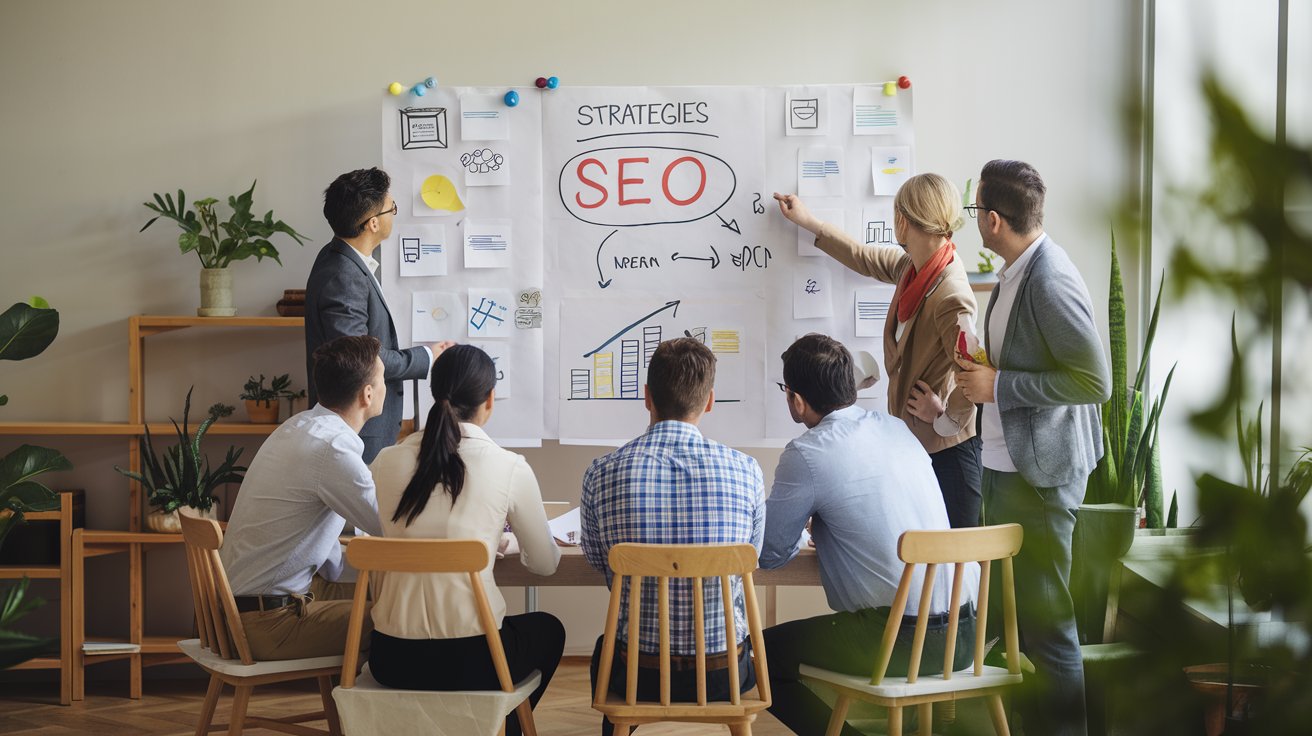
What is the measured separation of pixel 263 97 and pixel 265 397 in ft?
3.53

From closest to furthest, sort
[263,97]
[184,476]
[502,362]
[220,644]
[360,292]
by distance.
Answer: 1. [220,644]
2. [360,292]
3. [184,476]
4. [502,362]
5. [263,97]

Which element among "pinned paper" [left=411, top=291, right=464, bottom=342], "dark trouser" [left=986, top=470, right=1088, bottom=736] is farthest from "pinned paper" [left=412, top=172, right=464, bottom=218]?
"dark trouser" [left=986, top=470, right=1088, bottom=736]

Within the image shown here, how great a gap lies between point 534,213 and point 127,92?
1549mm

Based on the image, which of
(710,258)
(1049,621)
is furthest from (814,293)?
(1049,621)

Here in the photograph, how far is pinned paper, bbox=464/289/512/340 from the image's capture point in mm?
3561

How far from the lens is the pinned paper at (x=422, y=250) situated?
3.54 m

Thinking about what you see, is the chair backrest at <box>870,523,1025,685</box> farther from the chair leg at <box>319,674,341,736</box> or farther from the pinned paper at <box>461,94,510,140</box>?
the pinned paper at <box>461,94,510,140</box>

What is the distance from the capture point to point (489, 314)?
3.57 metres

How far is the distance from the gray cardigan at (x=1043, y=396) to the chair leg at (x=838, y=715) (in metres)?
0.64

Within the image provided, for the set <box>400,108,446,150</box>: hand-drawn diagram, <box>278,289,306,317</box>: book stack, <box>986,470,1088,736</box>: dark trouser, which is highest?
<box>400,108,446,150</box>: hand-drawn diagram

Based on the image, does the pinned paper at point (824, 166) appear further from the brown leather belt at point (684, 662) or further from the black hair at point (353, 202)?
the brown leather belt at point (684, 662)

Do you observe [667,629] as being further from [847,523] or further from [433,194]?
[433,194]

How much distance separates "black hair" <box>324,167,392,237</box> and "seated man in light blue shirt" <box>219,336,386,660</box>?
0.90 m

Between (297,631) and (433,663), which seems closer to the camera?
(433,663)
